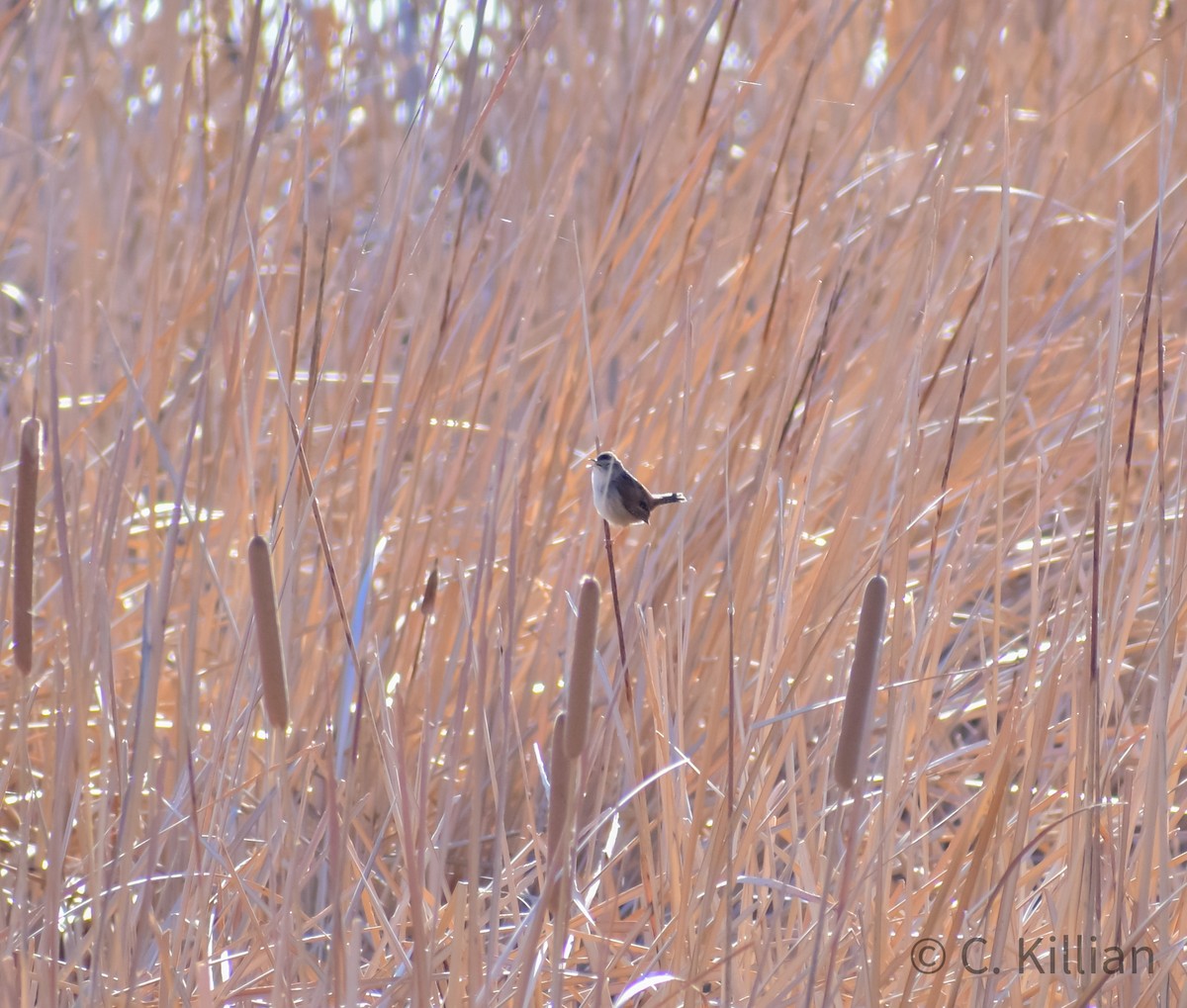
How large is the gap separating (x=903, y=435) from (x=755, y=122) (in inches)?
52.1

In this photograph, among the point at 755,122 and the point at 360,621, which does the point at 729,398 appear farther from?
the point at 755,122

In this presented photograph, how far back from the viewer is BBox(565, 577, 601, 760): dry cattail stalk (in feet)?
1.76

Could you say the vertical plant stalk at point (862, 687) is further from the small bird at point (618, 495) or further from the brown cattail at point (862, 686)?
the small bird at point (618, 495)

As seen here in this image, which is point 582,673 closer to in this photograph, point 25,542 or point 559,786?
point 559,786

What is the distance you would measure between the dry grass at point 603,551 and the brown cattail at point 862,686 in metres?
0.06

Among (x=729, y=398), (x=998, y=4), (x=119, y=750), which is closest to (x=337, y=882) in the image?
(x=119, y=750)

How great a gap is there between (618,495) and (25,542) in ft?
1.51

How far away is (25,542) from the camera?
0.63 m

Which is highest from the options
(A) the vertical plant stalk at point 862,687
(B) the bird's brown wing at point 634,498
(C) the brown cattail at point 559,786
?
(B) the bird's brown wing at point 634,498

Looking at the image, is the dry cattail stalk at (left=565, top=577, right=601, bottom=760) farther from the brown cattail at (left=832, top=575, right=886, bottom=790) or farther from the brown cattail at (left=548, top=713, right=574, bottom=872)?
the brown cattail at (left=832, top=575, right=886, bottom=790)

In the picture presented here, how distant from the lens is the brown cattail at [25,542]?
0.60m

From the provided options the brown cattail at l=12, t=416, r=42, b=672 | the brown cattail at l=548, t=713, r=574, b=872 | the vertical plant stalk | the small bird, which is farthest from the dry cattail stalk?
the small bird

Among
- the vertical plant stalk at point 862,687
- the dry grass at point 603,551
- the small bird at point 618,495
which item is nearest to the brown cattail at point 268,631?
the dry grass at point 603,551

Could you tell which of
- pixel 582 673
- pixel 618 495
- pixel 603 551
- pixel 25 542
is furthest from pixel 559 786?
pixel 603 551
